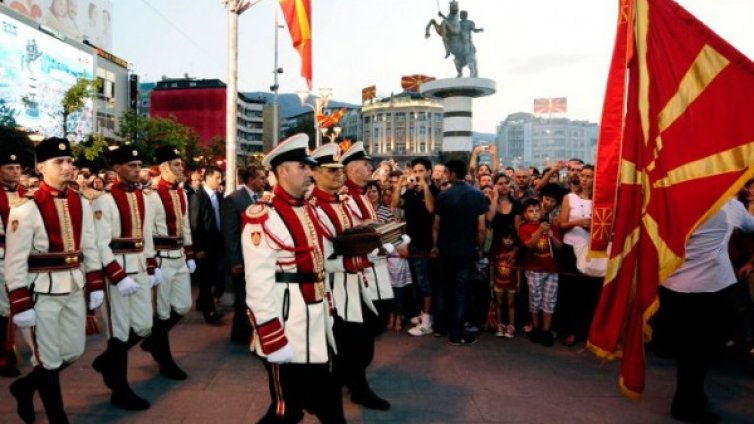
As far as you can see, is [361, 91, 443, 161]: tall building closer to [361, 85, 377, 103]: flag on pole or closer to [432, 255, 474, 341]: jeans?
[361, 85, 377, 103]: flag on pole

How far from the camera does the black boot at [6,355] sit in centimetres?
620

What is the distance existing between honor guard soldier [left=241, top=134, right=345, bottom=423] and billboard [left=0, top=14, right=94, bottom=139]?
159ft

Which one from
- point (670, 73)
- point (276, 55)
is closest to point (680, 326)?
point (670, 73)

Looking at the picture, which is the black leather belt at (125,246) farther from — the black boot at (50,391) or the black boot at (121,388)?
the black boot at (50,391)

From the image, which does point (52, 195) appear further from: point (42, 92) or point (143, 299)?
point (42, 92)

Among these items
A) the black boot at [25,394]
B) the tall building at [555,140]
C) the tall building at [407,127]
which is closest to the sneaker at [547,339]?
the black boot at [25,394]

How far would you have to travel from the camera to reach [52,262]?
4641 mm

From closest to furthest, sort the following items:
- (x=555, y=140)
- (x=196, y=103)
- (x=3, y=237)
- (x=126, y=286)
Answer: (x=126, y=286), (x=3, y=237), (x=196, y=103), (x=555, y=140)

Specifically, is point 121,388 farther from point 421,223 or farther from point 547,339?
point 547,339

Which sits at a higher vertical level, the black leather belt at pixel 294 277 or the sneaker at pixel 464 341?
the black leather belt at pixel 294 277

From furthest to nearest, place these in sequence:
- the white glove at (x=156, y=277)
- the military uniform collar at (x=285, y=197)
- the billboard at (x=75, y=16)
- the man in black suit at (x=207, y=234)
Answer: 1. the billboard at (x=75, y=16)
2. the man in black suit at (x=207, y=234)
3. the white glove at (x=156, y=277)
4. the military uniform collar at (x=285, y=197)

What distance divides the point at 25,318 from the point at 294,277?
2.14 metres

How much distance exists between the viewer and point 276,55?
30.0 m

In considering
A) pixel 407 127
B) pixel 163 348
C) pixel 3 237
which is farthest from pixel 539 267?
pixel 407 127
